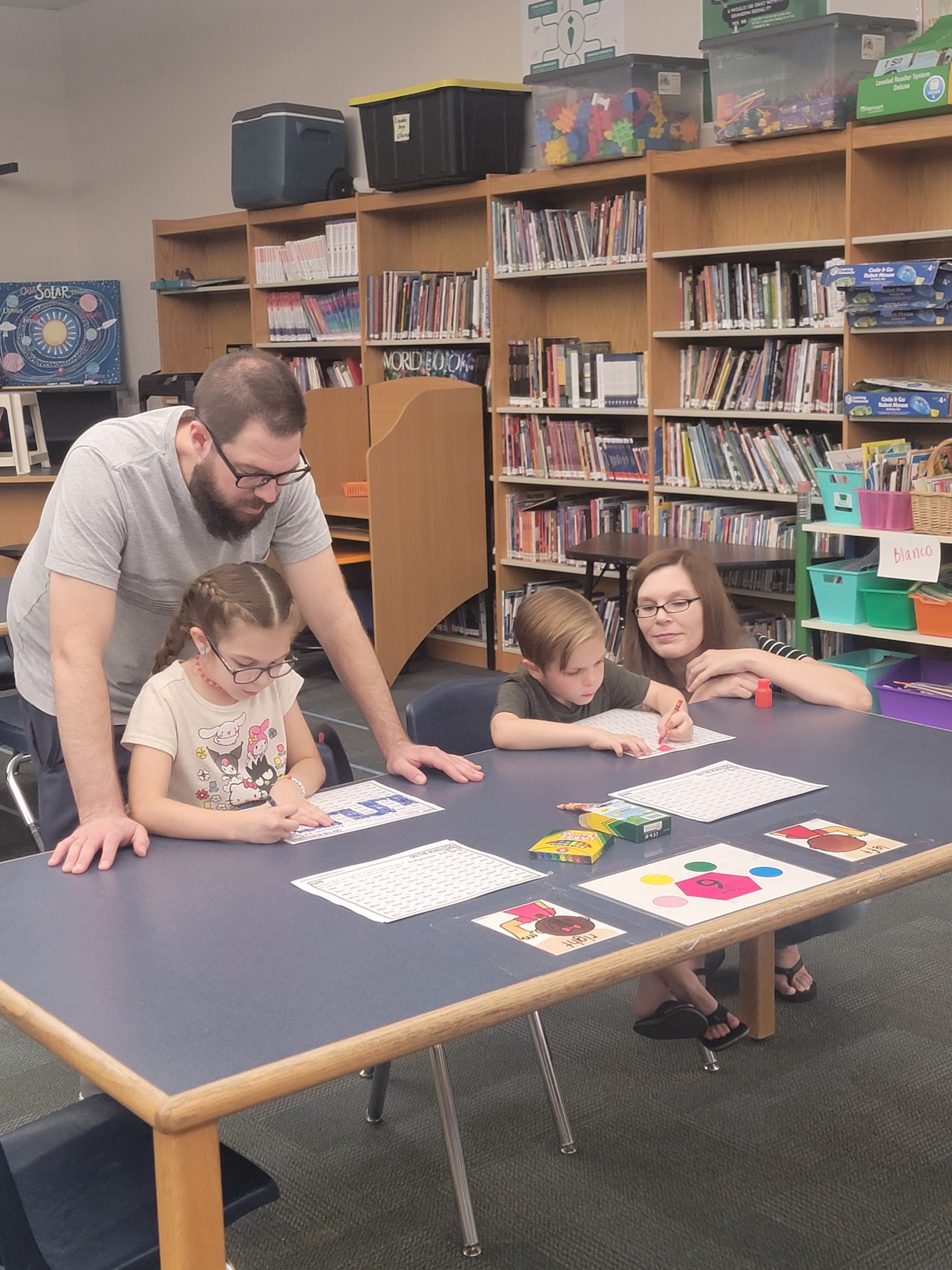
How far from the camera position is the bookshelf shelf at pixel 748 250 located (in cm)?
455

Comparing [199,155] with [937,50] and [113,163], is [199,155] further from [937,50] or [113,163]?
[937,50]

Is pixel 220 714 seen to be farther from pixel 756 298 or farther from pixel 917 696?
pixel 756 298

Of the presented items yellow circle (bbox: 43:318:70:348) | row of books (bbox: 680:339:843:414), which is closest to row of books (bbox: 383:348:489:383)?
row of books (bbox: 680:339:843:414)

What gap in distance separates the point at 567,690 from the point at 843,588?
89.2 inches

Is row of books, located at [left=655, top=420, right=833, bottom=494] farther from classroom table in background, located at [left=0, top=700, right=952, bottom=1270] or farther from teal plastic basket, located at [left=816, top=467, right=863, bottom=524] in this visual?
classroom table in background, located at [left=0, top=700, right=952, bottom=1270]

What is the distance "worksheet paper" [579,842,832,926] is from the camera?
149 centimetres

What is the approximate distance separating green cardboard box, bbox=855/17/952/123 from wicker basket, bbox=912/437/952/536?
1.02 m

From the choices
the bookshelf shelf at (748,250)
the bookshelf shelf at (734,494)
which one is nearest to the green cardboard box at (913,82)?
the bookshelf shelf at (748,250)

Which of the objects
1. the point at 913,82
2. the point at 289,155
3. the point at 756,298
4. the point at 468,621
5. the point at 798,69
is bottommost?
the point at 468,621

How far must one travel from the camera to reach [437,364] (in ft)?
20.3

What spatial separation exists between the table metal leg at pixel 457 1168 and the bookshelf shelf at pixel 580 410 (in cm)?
367

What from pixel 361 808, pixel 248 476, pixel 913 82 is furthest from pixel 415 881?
pixel 913 82

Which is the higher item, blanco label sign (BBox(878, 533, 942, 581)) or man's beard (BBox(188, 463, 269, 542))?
man's beard (BBox(188, 463, 269, 542))

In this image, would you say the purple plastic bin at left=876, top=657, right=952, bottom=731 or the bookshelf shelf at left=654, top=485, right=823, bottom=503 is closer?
the purple plastic bin at left=876, top=657, right=952, bottom=731
